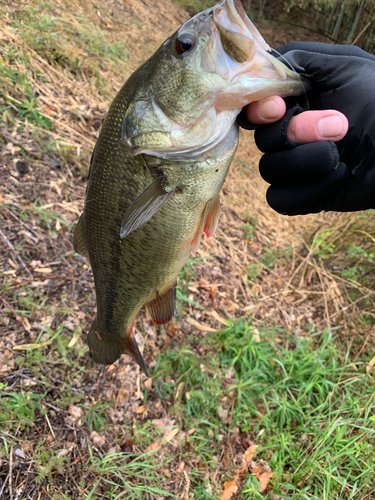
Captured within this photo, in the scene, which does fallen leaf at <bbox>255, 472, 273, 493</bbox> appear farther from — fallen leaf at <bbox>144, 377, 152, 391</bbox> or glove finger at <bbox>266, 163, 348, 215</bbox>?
glove finger at <bbox>266, 163, 348, 215</bbox>

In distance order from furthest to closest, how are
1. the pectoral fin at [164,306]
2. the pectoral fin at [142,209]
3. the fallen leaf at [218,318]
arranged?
1. the fallen leaf at [218,318]
2. the pectoral fin at [164,306]
3. the pectoral fin at [142,209]

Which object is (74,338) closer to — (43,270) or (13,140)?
(43,270)

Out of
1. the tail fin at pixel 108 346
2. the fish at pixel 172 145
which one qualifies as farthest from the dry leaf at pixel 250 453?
the fish at pixel 172 145

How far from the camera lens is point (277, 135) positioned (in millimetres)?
1284

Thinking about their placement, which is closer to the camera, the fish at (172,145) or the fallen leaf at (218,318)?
the fish at (172,145)

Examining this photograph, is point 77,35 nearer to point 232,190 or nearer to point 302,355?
point 232,190

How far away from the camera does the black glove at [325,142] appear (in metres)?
1.28

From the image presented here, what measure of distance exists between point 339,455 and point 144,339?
1.73 meters

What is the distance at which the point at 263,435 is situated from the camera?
2906mm

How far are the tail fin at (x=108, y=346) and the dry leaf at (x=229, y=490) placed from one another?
55.3 inches

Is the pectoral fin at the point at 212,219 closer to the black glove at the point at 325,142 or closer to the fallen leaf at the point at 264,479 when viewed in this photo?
the black glove at the point at 325,142

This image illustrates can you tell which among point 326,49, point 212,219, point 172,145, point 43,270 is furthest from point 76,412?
point 326,49

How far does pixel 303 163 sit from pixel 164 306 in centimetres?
106

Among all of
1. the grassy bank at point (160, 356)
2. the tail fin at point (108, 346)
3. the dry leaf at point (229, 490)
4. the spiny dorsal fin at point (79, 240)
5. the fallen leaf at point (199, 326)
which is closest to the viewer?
the spiny dorsal fin at point (79, 240)
